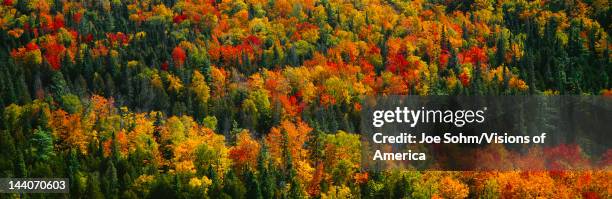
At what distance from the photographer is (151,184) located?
360 ft

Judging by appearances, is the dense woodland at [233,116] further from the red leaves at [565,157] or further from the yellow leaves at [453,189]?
the red leaves at [565,157]

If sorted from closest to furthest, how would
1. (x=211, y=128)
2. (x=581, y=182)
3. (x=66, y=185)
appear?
(x=66, y=185) < (x=581, y=182) < (x=211, y=128)

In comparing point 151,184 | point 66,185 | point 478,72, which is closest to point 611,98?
point 478,72

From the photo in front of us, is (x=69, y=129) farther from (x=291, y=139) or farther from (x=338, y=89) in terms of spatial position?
(x=338, y=89)

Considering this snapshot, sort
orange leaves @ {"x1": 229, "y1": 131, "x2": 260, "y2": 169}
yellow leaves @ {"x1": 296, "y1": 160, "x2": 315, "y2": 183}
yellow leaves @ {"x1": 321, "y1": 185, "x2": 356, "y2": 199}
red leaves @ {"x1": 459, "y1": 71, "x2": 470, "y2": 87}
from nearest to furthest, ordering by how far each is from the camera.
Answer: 1. yellow leaves @ {"x1": 321, "y1": 185, "x2": 356, "y2": 199}
2. yellow leaves @ {"x1": 296, "y1": 160, "x2": 315, "y2": 183}
3. orange leaves @ {"x1": 229, "y1": 131, "x2": 260, "y2": 169}
4. red leaves @ {"x1": 459, "y1": 71, "x2": 470, "y2": 87}

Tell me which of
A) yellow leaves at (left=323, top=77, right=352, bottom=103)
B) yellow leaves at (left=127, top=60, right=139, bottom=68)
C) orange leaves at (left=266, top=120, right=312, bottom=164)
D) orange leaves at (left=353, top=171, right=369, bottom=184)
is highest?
orange leaves at (left=353, top=171, right=369, bottom=184)

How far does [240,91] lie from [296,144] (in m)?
36.0

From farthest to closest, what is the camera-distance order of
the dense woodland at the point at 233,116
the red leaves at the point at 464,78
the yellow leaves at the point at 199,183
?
the red leaves at the point at 464,78 < the dense woodland at the point at 233,116 < the yellow leaves at the point at 199,183

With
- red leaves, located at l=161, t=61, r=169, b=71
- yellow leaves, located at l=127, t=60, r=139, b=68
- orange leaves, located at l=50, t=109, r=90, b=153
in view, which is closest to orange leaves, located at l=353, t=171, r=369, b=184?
orange leaves, located at l=50, t=109, r=90, b=153

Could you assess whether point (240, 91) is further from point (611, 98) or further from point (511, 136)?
point (611, 98)

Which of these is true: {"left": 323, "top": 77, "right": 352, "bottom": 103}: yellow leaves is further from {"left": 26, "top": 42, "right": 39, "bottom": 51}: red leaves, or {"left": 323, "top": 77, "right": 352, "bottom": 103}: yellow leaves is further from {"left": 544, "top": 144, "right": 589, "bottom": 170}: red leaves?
{"left": 26, "top": 42, "right": 39, "bottom": 51}: red leaves

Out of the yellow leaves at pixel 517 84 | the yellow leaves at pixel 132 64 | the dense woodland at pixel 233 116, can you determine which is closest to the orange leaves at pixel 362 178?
the dense woodland at pixel 233 116

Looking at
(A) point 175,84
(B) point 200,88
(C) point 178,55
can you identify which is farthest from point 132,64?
(B) point 200,88

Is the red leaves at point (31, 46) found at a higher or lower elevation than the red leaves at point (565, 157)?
lower
